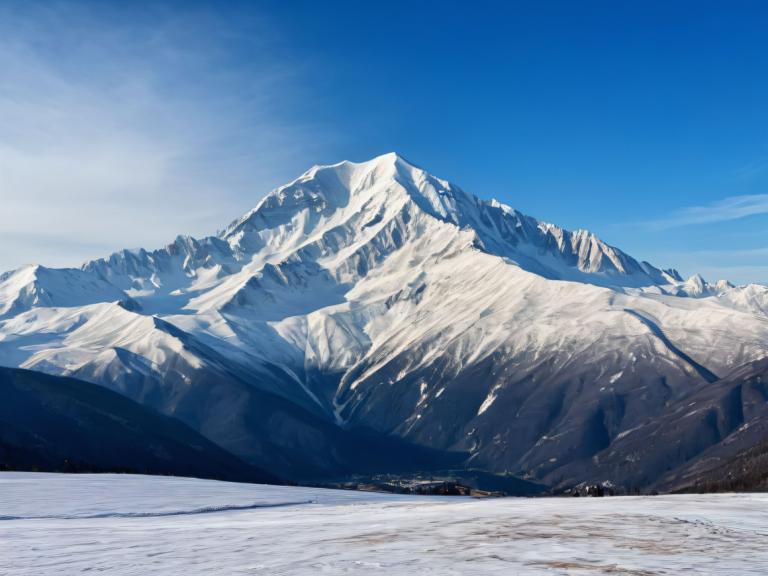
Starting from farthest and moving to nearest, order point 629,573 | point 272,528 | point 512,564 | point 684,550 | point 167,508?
point 167,508 < point 272,528 < point 684,550 < point 512,564 < point 629,573

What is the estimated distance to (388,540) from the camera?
162ft

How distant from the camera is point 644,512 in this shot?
209 ft

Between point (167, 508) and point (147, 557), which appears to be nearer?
point (147, 557)

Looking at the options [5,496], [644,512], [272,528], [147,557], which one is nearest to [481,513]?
[644,512]

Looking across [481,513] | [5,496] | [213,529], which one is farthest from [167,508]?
[481,513]

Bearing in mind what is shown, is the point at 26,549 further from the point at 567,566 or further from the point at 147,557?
the point at 567,566

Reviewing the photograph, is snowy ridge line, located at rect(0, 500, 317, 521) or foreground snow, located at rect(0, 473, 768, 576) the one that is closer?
foreground snow, located at rect(0, 473, 768, 576)

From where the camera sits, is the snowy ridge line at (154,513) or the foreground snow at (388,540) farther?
the snowy ridge line at (154,513)

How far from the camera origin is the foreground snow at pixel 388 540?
135 feet

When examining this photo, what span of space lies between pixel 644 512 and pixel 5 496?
61151mm

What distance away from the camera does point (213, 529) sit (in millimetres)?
59500

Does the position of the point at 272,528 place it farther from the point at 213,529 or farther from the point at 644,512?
the point at 644,512

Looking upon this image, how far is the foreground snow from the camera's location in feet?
135

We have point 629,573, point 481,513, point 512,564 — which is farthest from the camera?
point 481,513
